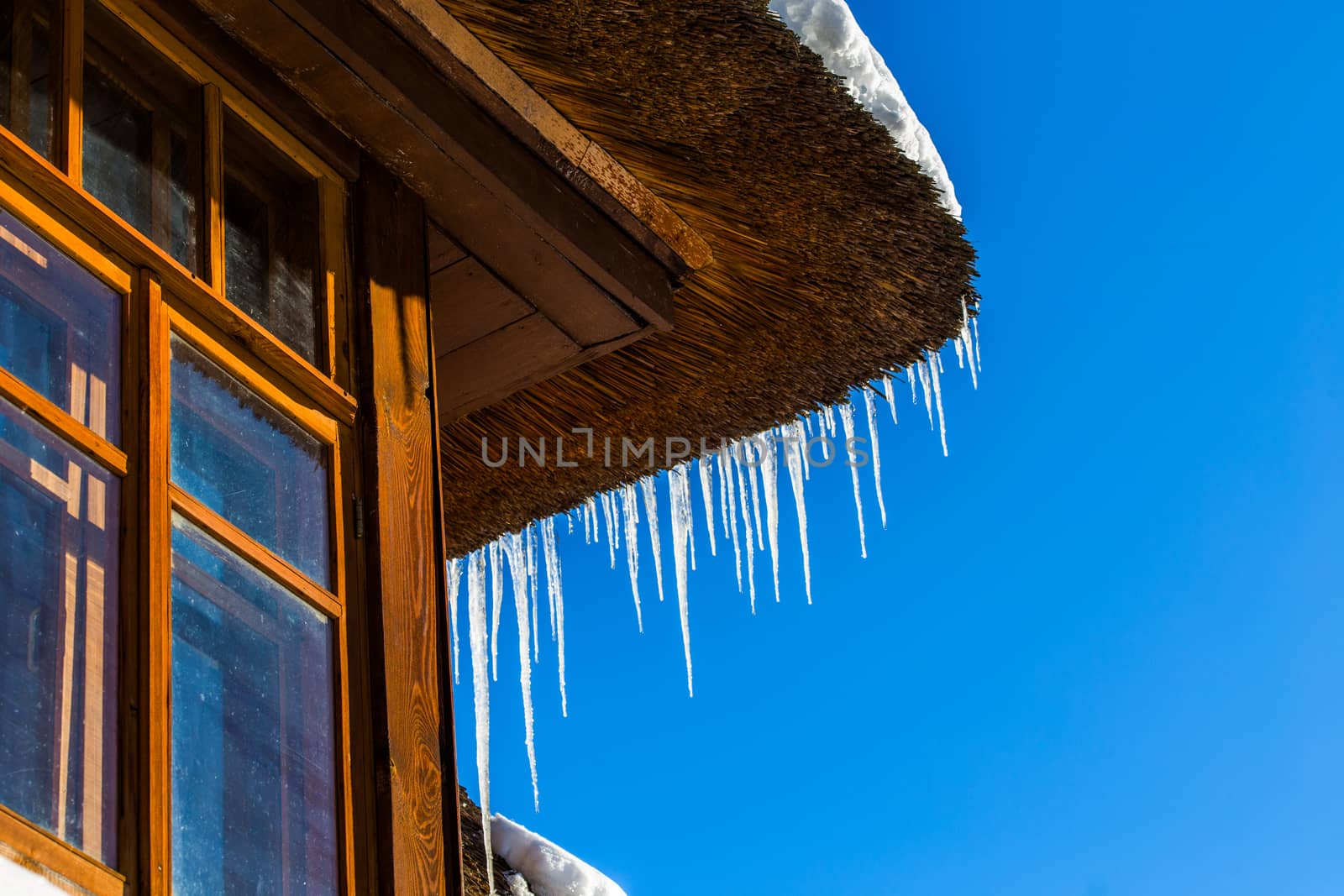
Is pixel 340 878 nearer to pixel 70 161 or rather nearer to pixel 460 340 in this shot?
pixel 70 161

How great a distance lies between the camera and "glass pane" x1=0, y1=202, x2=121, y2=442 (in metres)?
2.40

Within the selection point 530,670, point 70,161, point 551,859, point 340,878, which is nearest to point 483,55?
point 70,161

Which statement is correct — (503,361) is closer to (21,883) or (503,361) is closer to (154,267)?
(154,267)

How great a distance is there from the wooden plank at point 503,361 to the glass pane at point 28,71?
1430 millimetres

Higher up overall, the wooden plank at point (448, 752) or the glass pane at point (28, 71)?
the glass pane at point (28, 71)

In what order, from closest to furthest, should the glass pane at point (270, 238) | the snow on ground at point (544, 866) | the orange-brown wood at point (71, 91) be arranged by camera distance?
the orange-brown wood at point (71, 91) → the glass pane at point (270, 238) → the snow on ground at point (544, 866)

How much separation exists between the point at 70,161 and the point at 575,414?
205 cm

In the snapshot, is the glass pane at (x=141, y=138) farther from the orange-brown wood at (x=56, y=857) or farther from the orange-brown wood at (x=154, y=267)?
the orange-brown wood at (x=56, y=857)

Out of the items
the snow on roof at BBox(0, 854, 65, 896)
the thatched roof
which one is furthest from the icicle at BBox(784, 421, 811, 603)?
the snow on roof at BBox(0, 854, 65, 896)

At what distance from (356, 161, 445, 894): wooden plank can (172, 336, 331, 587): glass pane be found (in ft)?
0.43

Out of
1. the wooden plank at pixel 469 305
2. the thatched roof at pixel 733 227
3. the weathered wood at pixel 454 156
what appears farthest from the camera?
the wooden plank at pixel 469 305

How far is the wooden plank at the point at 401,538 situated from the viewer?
2812mm

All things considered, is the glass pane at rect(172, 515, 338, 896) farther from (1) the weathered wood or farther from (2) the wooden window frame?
(1) the weathered wood

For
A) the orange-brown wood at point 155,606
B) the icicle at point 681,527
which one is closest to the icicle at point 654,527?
the icicle at point 681,527
